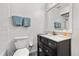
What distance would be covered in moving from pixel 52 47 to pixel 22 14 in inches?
A: 21.9

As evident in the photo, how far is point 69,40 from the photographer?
3.52 feet

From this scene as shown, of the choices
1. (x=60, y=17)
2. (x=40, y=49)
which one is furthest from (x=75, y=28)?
(x=40, y=49)

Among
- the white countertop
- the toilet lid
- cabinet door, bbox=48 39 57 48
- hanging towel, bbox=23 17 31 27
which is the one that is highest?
hanging towel, bbox=23 17 31 27

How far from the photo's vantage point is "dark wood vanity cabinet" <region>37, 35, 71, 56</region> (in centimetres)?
106

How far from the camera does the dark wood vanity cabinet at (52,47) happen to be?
3.49 feet

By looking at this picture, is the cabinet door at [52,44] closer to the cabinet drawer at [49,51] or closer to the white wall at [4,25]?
the cabinet drawer at [49,51]

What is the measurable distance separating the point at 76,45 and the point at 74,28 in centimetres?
21

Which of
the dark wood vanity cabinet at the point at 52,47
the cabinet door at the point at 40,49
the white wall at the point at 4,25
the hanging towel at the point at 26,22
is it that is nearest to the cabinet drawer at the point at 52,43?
the dark wood vanity cabinet at the point at 52,47

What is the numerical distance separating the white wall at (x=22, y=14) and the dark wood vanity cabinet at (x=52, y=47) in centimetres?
9

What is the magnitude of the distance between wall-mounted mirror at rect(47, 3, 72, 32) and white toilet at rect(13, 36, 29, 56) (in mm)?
340

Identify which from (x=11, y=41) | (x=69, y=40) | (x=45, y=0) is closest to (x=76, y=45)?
(x=69, y=40)

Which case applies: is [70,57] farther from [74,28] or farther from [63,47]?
[74,28]

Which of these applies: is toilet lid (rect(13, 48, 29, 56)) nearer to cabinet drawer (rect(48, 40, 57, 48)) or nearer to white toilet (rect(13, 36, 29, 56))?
white toilet (rect(13, 36, 29, 56))

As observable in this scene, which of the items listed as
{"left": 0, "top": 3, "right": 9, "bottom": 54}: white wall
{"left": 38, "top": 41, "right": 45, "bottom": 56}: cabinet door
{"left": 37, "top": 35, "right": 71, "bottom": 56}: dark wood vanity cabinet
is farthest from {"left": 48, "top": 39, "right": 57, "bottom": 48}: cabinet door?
{"left": 0, "top": 3, "right": 9, "bottom": 54}: white wall
